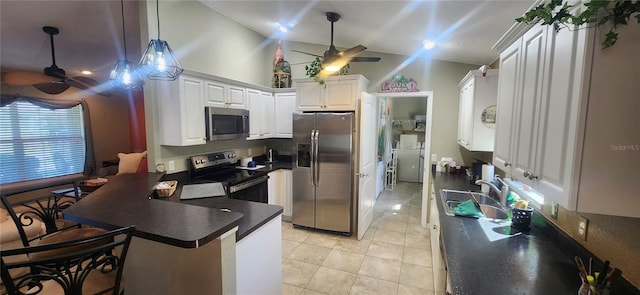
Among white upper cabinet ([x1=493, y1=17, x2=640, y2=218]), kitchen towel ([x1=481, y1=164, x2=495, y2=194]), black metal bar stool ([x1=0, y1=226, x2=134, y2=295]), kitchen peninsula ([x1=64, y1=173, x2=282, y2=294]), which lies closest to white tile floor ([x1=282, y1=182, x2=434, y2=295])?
A: kitchen peninsula ([x1=64, y1=173, x2=282, y2=294])

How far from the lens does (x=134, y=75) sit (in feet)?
7.92

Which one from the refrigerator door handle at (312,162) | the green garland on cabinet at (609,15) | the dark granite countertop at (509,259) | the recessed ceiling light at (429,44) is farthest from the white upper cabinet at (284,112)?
the green garland on cabinet at (609,15)

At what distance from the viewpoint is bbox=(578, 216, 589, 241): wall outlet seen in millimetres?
1328

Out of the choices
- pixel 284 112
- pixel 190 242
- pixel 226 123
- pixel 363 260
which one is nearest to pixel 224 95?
pixel 226 123

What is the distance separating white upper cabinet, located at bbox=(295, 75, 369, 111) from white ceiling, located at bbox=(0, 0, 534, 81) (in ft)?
1.81

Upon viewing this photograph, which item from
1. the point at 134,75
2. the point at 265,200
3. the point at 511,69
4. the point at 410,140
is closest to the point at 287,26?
the point at 134,75

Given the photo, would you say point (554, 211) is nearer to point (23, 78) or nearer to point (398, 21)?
point (398, 21)

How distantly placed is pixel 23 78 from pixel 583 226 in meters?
7.28

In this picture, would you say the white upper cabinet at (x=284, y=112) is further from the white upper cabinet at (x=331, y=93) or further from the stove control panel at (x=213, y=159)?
the stove control panel at (x=213, y=159)

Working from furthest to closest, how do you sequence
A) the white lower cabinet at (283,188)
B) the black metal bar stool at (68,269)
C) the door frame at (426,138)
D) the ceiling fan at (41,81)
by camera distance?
the ceiling fan at (41,81) < the white lower cabinet at (283,188) < the door frame at (426,138) < the black metal bar stool at (68,269)

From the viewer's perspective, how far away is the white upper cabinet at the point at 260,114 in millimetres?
3895

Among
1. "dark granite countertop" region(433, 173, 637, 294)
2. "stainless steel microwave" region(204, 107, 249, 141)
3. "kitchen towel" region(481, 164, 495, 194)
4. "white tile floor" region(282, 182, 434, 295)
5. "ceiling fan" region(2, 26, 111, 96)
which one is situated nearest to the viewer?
"dark granite countertop" region(433, 173, 637, 294)

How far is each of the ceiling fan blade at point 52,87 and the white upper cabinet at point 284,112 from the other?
12.7ft

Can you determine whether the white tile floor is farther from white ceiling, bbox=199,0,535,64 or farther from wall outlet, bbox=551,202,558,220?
white ceiling, bbox=199,0,535,64
